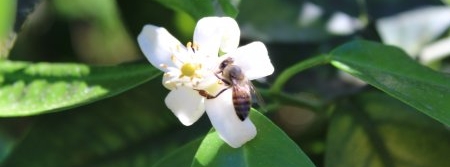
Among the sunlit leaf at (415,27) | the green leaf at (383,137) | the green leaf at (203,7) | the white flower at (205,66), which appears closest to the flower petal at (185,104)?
the white flower at (205,66)

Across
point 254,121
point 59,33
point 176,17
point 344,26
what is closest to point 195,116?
point 254,121

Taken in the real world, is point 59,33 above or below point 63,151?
below

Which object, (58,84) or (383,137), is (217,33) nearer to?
(58,84)

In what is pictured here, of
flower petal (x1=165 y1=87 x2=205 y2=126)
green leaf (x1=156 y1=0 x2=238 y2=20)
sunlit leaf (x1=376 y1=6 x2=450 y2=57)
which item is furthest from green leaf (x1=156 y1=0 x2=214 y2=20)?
sunlit leaf (x1=376 y1=6 x2=450 y2=57)

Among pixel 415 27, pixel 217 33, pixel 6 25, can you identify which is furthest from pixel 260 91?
pixel 415 27

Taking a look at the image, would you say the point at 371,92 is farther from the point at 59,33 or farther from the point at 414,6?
the point at 59,33

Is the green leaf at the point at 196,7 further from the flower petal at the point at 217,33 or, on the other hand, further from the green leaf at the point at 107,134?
the green leaf at the point at 107,134

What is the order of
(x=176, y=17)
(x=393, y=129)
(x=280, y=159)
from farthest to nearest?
(x=176, y=17) < (x=393, y=129) < (x=280, y=159)
